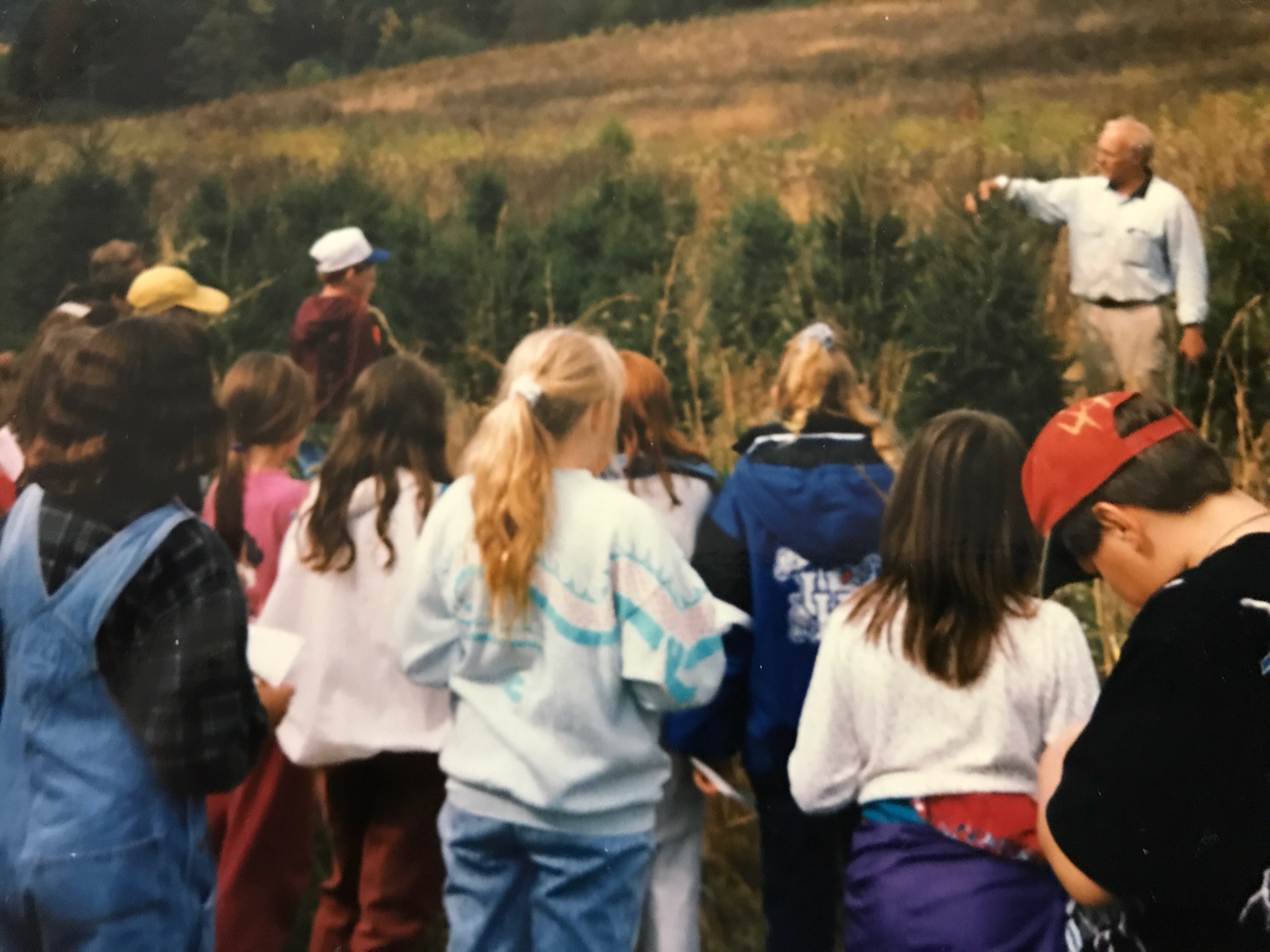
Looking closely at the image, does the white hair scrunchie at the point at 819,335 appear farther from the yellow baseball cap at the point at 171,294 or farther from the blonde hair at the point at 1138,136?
the yellow baseball cap at the point at 171,294

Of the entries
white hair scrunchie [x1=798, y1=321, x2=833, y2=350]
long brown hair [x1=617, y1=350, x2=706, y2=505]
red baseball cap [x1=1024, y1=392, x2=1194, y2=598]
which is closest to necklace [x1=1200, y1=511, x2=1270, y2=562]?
red baseball cap [x1=1024, y1=392, x2=1194, y2=598]

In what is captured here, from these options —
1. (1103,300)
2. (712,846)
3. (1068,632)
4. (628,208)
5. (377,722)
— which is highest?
(628,208)

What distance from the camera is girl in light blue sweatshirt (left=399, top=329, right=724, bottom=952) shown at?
1829mm

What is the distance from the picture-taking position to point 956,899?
168cm

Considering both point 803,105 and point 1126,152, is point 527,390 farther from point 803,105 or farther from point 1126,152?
point 1126,152

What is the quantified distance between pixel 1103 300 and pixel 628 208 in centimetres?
85

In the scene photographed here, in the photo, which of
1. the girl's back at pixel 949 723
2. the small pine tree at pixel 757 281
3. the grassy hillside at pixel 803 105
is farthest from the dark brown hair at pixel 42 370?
the girl's back at pixel 949 723

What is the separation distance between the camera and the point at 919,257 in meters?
2.03

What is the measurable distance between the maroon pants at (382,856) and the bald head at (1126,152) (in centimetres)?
154

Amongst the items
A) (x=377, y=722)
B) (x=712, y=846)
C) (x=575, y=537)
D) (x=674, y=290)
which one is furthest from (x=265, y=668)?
(x=674, y=290)

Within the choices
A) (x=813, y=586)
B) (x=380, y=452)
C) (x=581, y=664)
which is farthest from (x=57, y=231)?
(x=813, y=586)

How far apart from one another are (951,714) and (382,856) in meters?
1.02

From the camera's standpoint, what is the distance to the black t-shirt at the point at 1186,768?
144 centimetres

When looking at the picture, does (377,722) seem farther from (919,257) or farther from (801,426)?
(919,257)
